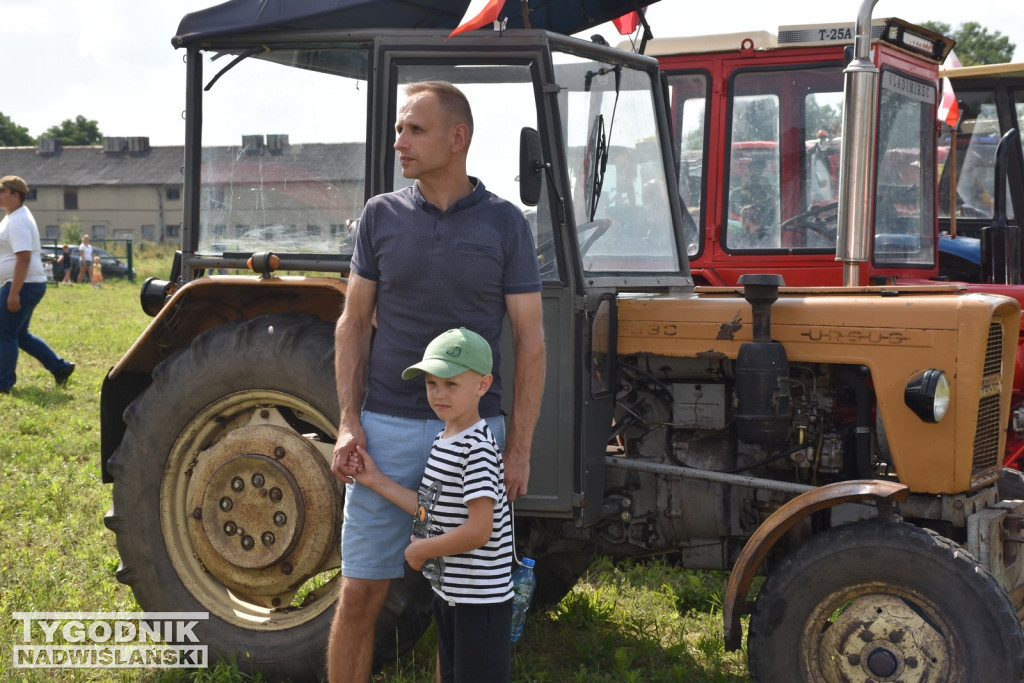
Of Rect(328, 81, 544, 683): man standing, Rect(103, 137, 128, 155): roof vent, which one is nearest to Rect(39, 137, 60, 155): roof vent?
Rect(103, 137, 128, 155): roof vent

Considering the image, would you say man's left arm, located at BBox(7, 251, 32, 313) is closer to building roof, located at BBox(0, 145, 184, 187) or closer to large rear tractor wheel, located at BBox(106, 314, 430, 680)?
large rear tractor wheel, located at BBox(106, 314, 430, 680)

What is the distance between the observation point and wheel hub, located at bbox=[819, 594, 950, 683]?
3490 millimetres

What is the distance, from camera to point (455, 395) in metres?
2.94

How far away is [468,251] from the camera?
126 inches

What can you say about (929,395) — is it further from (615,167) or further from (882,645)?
(615,167)

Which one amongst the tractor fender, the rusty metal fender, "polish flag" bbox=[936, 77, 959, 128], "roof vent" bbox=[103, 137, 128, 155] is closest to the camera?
the rusty metal fender

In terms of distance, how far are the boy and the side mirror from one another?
82 centimetres

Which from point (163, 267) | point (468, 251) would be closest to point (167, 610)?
point (468, 251)

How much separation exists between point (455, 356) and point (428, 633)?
1.86 meters

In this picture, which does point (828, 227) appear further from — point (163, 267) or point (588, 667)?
point (163, 267)

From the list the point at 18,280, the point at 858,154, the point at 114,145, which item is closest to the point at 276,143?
the point at 858,154

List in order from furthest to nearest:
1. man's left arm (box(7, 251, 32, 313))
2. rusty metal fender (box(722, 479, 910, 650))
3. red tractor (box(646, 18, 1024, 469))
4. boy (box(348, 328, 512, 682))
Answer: man's left arm (box(7, 251, 32, 313)), red tractor (box(646, 18, 1024, 469)), rusty metal fender (box(722, 479, 910, 650)), boy (box(348, 328, 512, 682))

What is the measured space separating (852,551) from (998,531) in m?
0.60

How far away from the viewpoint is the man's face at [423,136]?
126 inches
